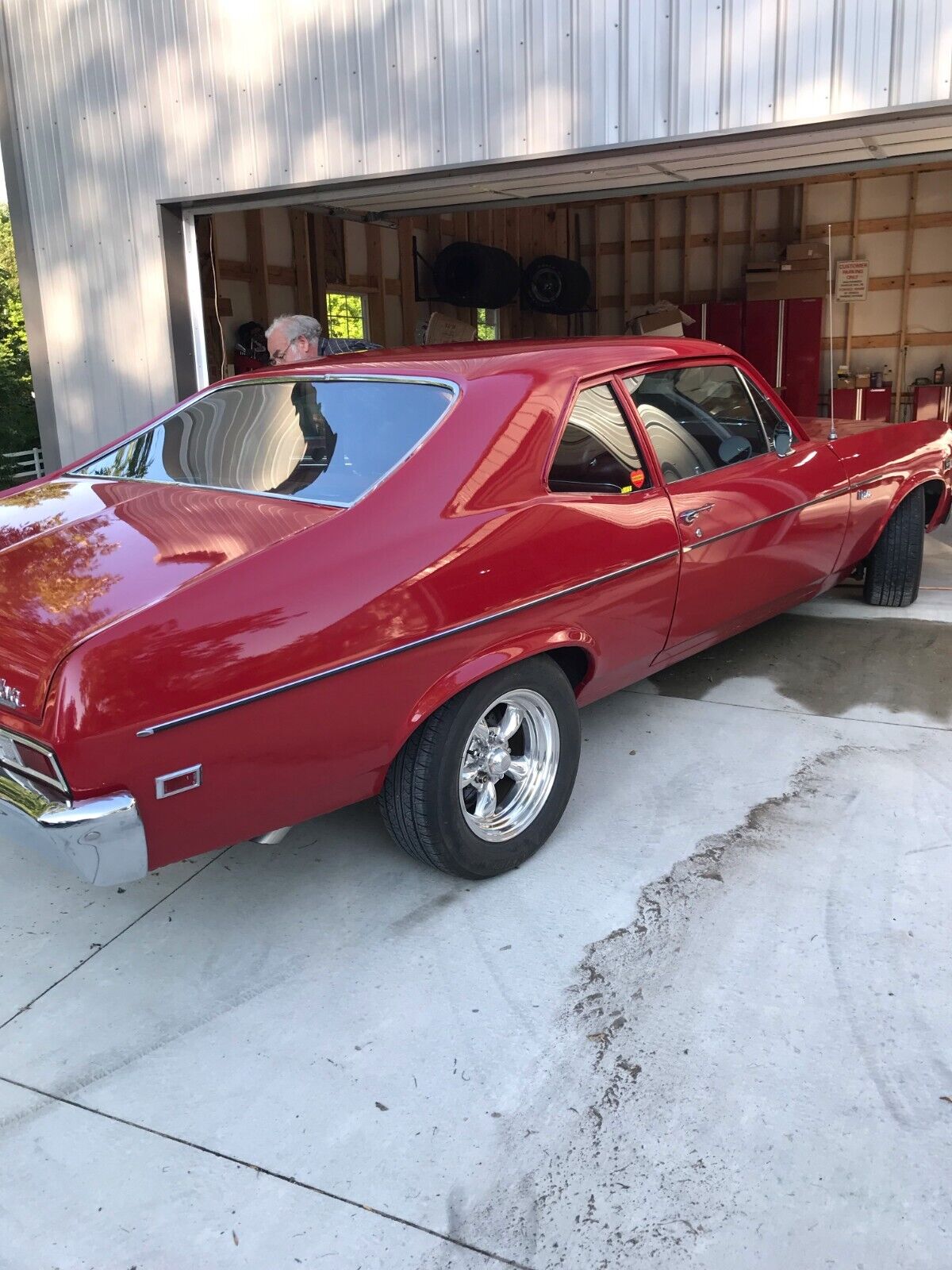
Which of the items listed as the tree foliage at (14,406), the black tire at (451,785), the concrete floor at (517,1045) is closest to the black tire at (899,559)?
the concrete floor at (517,1045)

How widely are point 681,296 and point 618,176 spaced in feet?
28.1

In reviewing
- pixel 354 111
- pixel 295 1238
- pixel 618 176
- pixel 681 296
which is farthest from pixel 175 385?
pixel 681 296

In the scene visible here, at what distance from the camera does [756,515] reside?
3902mm

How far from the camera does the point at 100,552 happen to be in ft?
8.52

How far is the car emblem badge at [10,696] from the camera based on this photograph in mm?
2150

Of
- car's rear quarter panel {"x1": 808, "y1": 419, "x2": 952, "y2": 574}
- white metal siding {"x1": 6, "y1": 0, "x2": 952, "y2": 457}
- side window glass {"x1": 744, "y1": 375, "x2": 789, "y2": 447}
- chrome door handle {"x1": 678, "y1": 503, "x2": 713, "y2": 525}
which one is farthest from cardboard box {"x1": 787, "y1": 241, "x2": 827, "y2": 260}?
chrome door handle {"x1": 678, "y1": 503, "x2": 713, "y2": 525}

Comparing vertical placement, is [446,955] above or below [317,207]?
below

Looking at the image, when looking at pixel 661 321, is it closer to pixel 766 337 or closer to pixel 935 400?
pixel 766 337

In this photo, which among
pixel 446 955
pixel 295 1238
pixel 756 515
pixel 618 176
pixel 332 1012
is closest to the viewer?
pixel 295 1238

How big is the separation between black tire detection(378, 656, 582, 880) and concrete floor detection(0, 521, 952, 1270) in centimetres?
12

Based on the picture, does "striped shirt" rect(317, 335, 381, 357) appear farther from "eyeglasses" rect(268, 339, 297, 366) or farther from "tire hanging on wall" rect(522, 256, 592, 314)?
"tire hanging on wall" rect(522, 256, 592, 314)

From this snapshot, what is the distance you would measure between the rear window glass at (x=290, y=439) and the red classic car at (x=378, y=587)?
0.01 meters

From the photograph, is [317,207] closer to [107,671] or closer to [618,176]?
[618,176]

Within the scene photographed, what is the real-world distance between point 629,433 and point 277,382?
4.15 feet
